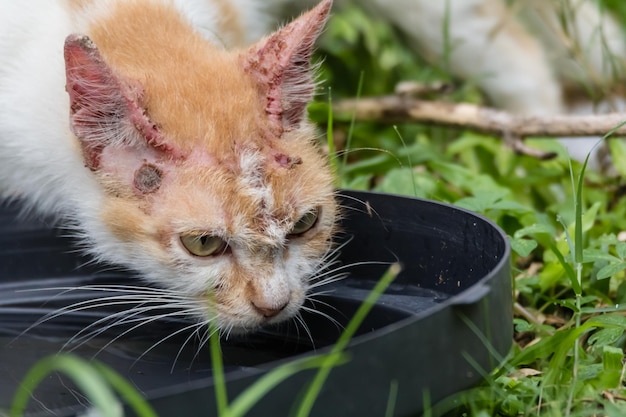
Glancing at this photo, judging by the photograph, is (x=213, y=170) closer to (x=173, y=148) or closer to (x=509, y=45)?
(x=173, y=148)

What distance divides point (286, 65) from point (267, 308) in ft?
2.08

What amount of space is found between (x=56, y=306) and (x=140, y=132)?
83 cm

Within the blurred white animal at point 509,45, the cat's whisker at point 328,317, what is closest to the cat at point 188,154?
the cat's whisker at point 328,317

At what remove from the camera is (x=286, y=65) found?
2.52 metres

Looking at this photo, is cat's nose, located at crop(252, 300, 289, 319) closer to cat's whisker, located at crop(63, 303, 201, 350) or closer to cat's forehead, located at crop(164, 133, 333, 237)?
cat's forehead, located at crop(164, 133, 333, 237)

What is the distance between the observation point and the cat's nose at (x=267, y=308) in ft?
7.75

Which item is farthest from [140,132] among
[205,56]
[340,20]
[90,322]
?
[340,20]

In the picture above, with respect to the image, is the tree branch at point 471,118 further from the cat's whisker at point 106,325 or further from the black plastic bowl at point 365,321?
the cat's whisker at point 106,325

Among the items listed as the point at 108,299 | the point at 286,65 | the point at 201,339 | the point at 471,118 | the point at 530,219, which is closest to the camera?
the point at 286,65

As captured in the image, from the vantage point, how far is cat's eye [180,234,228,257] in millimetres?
2352

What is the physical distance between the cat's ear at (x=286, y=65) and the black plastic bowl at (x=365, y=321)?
413mm

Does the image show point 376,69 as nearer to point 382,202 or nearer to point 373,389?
point 382,202

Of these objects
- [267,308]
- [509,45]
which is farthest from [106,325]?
[509,45]

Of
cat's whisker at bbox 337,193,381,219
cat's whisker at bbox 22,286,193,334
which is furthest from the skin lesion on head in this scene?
cat's whisker at bbox 337,193,381,219
